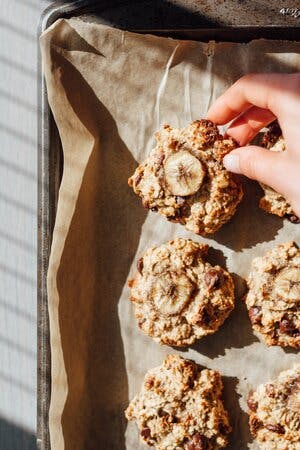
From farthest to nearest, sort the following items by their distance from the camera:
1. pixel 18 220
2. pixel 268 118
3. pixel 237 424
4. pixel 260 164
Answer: pixel 18 220, pixel 237 424, pixel 268 118, pixel 260 164

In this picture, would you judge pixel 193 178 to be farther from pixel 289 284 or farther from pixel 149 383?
pixel 149 383

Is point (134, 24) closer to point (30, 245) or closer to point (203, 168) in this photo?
point (203, 168)

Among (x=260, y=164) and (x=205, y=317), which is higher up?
(x=260, y=164)

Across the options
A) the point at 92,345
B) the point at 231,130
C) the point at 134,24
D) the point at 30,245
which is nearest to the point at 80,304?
the point at 92,345

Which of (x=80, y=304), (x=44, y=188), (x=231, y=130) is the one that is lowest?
(x=80, y=304)

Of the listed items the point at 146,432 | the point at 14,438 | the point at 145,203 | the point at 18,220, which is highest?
the point at 145,203

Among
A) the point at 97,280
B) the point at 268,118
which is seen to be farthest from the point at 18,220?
the point at 268,118

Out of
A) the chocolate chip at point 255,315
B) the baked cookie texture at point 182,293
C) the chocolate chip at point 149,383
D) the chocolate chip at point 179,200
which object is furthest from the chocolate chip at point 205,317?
the chocolate chip at point 179,200
